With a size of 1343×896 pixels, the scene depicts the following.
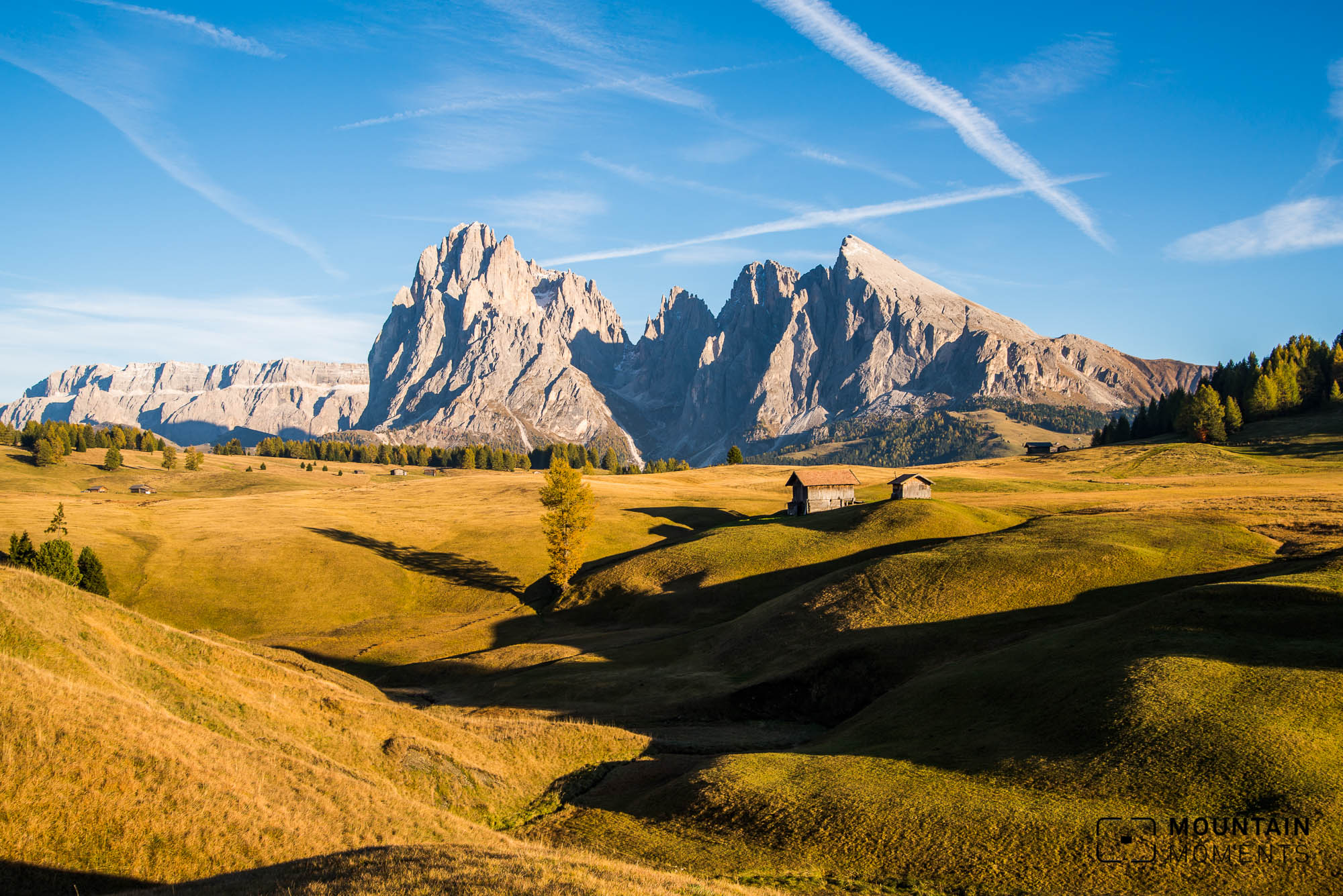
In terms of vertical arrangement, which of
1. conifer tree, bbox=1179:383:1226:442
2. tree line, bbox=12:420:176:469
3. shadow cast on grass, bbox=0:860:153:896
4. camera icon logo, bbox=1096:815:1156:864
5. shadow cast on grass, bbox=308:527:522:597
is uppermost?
conifer tree, bbox=1179:383:1226:442

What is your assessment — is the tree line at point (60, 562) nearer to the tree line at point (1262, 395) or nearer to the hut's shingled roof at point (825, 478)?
the hut's shingled roof at point (825, 478)

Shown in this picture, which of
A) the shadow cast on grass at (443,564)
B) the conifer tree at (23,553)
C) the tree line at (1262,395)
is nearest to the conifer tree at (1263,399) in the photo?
the tree line at (1262,395)

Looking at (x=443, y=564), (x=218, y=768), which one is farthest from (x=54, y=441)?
(x=218, y=768)

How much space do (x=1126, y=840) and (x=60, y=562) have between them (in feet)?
277

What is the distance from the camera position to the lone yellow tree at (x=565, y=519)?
8612cm

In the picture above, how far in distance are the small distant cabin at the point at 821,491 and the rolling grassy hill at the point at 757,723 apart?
96.6 ft

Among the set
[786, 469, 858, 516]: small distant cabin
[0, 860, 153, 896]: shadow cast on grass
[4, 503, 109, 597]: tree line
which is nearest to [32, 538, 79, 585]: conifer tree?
[4, 503, 109, 597]: tree line

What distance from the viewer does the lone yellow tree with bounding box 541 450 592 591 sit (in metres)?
86.1

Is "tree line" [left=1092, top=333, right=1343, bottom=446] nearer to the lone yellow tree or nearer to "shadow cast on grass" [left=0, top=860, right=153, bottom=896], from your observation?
the lone yellow tree

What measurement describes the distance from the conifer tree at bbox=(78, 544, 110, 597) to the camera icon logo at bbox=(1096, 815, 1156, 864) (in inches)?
3276

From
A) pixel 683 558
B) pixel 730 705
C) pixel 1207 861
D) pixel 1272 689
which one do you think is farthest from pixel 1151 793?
pixel 683 558

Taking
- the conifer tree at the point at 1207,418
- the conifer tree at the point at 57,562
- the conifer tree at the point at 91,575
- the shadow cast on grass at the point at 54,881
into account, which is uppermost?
the conifer tree at the point at 1207,418

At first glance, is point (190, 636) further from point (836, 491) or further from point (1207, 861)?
point (836, 491)

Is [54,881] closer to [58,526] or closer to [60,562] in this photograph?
[60,562]
